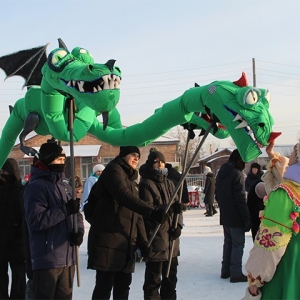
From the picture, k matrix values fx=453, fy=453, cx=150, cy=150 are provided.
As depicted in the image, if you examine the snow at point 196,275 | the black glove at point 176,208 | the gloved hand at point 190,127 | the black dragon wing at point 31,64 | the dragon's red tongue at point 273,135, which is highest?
the black dragon wing at point 31,64

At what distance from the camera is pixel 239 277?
5.73m

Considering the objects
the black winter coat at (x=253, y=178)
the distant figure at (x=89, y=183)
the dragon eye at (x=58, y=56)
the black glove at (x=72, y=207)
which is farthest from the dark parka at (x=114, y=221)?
the black winter coat at (x=253, y=178)

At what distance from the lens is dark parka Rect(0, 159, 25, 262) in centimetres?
454

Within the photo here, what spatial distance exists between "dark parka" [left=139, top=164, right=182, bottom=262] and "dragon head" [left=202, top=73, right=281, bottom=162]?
6.12 ft

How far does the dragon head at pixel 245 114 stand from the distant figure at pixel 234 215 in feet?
9.16

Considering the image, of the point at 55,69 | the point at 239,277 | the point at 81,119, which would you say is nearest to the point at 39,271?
the point at 81,119

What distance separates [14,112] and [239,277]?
341 centimetres

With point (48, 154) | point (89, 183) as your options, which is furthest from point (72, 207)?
point (89, 183)

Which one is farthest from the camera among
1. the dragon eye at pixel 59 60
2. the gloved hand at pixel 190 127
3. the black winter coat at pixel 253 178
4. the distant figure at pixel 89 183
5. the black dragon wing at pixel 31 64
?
the black winter coat at pixel 253 178

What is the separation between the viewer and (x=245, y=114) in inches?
116

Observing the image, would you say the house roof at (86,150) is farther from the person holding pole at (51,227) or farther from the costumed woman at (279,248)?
the costumed woman at (279,248)

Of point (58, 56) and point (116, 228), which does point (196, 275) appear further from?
point (58, 56)

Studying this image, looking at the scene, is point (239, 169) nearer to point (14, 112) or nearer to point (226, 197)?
point (226, 197)

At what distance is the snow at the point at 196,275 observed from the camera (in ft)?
17.4
